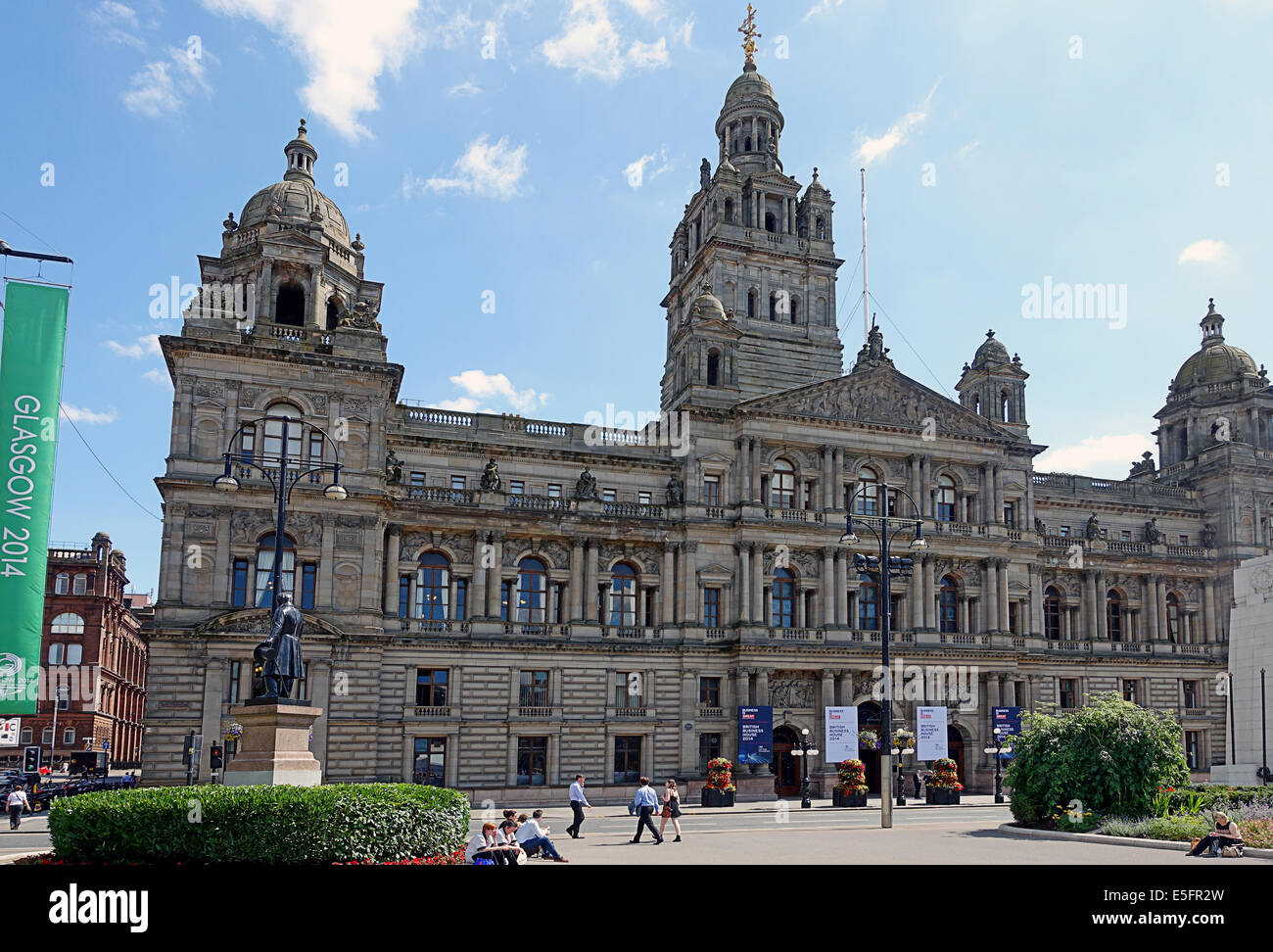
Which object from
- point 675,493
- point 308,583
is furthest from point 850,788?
point 308,583

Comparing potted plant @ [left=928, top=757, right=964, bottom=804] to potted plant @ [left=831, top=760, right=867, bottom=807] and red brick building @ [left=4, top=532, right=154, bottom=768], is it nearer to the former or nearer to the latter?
potted plant @ [left=831, top=760, right=867, bottom=807]

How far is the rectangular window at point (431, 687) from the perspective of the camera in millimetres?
51281

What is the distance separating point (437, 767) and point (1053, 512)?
39.2 meters

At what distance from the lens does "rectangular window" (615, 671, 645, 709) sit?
5450 cm

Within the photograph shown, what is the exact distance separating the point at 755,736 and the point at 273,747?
32.7 m

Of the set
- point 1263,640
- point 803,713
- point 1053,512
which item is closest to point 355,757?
point 803,713

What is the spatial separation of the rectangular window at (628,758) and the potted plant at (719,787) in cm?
662

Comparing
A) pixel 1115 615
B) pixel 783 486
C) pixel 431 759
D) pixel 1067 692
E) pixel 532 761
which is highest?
pixel 783 486

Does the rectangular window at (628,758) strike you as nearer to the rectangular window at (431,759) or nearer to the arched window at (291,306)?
the rectangular window at (431,759)

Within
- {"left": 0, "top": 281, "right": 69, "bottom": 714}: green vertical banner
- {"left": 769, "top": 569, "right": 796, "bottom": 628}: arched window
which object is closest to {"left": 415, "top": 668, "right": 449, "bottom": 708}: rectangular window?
{"left": 769, "top": 569, "right": 796, "bottom": 628}: arched window

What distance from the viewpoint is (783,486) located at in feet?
191

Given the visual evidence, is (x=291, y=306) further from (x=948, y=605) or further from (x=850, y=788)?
(x=948, y=605)
